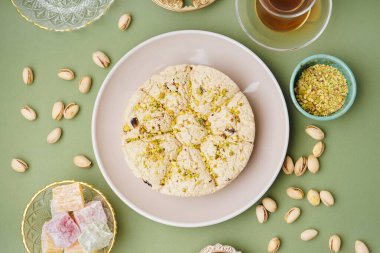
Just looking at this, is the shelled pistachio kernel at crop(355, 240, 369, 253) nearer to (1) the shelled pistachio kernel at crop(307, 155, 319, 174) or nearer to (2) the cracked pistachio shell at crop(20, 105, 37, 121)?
(1) the shelled pistachio kernel at crop(307, 155, 319, 174)

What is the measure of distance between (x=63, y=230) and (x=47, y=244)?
0.26 feet

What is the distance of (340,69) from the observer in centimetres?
159

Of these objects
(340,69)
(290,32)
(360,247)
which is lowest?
(360,247)

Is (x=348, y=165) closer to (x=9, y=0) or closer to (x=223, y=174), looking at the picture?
(x=223, y=174)

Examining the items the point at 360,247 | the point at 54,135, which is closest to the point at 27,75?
the point at 54,135

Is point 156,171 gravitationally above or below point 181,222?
above

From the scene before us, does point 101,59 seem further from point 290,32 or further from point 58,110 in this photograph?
point 290,32

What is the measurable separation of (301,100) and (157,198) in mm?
602

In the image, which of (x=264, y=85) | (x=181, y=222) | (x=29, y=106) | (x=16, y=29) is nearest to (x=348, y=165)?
(x=264, y=85)

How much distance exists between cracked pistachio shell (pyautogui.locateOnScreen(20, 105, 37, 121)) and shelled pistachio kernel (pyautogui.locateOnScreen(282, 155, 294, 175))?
A: 91 cm

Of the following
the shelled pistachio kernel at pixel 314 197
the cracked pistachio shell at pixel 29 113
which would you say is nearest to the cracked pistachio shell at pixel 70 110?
the cracked pistachio shell at pixel 29 113

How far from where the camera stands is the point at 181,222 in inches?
62.4

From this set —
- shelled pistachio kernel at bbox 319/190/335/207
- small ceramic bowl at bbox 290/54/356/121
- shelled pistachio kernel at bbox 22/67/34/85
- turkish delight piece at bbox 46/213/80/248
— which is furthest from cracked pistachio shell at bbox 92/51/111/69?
shelled pistachio kernel at bbox 319/190/335/207

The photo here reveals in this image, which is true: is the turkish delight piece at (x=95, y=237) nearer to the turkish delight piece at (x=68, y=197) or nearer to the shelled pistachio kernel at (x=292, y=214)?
the turkish delight piece at (x=68, y=197)
